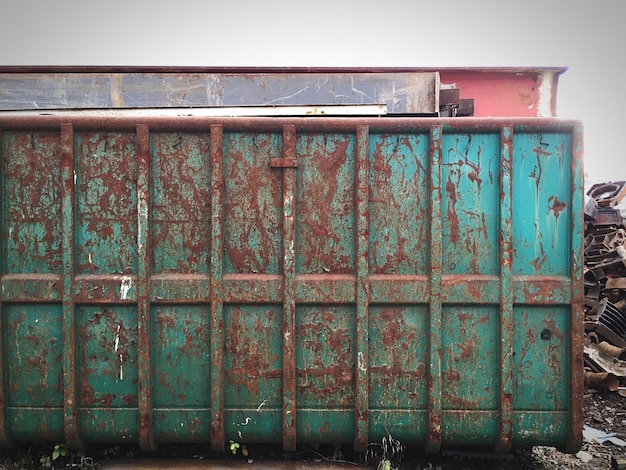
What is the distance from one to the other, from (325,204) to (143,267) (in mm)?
1148

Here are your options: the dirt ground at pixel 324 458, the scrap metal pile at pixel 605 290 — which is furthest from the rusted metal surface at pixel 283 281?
the scrap metal pile at pixel 605 290

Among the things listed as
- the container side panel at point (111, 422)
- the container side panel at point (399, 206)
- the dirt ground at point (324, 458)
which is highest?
the container side panel at point (399, 206)

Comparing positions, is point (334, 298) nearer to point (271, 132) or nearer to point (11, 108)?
point (271, 132)

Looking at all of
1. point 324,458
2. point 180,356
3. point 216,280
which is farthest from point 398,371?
point 180,356

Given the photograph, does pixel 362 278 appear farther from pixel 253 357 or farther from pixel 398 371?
pixel 253 357

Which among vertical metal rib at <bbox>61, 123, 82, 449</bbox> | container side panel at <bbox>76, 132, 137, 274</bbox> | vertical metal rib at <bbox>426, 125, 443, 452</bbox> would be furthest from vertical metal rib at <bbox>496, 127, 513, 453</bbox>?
vertical metal rib at <bbox>61, 123, 82, 449</bbox>

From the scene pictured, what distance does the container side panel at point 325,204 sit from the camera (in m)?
2.44

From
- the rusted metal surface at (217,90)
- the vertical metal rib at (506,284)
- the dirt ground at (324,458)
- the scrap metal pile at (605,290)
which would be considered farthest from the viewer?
the scrap metal pile at (605,290)

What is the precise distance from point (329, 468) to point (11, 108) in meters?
3.73

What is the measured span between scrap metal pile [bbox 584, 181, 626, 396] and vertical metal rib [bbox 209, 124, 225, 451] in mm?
3454

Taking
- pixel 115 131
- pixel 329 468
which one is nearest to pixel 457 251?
pixel 329 468

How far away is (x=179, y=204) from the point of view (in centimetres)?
244

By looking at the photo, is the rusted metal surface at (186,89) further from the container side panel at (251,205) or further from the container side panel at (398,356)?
the container side panel at (398,356)

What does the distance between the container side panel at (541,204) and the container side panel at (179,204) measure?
1.88 metres
